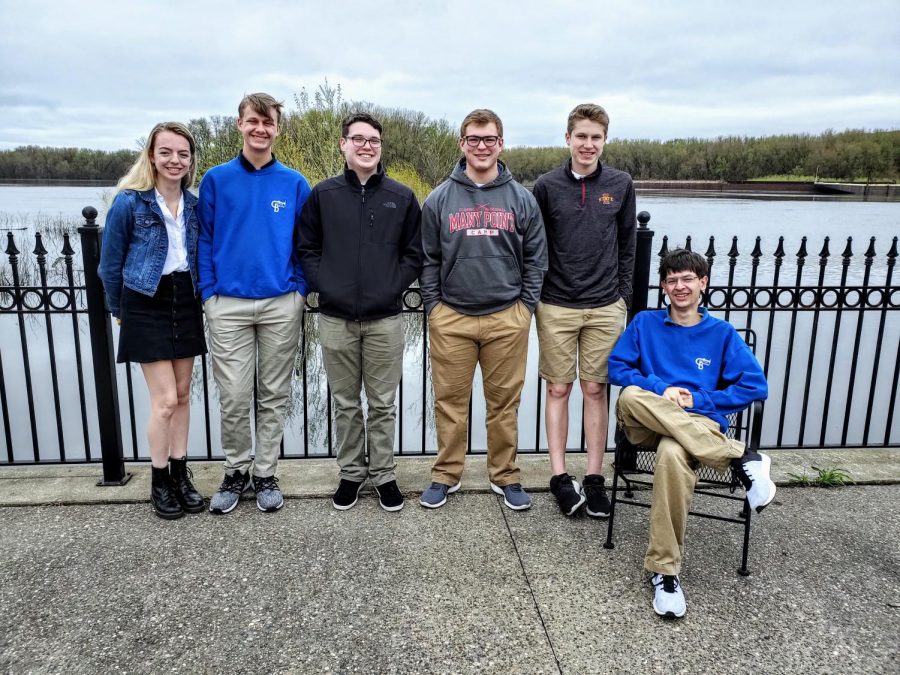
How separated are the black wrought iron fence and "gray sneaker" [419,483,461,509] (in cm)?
55

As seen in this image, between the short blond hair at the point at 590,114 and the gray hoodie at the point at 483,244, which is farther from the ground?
the short blond hair at the point at 590,114

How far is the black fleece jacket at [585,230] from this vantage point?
3395 millimetres

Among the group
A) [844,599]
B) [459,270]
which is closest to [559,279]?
[459,270]

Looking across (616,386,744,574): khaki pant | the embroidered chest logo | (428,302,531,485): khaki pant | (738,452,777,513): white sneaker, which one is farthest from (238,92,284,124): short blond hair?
(738,452,777,513): white sneaker

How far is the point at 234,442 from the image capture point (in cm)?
351

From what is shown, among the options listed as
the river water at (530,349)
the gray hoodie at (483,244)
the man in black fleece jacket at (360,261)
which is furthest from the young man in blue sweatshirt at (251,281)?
the river water at (530,349)

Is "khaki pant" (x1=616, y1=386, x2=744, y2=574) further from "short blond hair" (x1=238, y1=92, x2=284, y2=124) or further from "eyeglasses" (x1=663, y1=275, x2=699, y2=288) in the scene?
"short blond hair" (x1=238, y1=92, x2=284, y2=124)

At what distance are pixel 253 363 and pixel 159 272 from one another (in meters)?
0.69

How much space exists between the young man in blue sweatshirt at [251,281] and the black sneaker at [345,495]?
31 centimetres

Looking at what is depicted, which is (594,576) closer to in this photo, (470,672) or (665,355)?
(470,672)

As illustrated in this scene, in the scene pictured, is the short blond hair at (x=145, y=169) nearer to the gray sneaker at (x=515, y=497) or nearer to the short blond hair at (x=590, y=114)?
the short blond hair at (x=590, y=114)

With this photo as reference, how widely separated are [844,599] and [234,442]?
310 centimetres

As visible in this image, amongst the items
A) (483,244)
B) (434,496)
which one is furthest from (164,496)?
(483,244)

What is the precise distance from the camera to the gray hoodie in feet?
10.8
